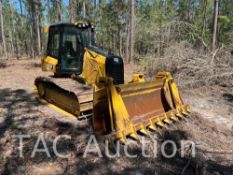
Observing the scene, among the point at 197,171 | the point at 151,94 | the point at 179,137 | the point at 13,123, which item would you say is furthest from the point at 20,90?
the point at 197,171

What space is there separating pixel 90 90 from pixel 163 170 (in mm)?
2533

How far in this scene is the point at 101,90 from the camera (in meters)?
4.05

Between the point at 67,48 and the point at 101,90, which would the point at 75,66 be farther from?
the point at 101,90

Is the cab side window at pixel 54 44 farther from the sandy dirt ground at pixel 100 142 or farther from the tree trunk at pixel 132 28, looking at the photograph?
the tree trunk at pixel 132 28

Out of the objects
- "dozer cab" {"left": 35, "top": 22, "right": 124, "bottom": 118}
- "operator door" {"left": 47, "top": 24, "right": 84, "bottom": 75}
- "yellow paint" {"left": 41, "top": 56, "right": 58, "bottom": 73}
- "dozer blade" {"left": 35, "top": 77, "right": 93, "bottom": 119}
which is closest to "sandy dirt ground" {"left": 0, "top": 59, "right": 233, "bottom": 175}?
"dozer blade" {"left": 35, "top": 77, "right": 93, "bottom": 119}

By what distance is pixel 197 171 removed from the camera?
3.22 m

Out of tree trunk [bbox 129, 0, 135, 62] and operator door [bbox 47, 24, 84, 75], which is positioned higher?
tree trunk [bbox 129, 0, 135, 62]

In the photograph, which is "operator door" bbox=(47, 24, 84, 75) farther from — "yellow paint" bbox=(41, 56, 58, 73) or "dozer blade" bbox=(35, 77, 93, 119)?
"dozer blade" bbox=(35, 77, 93, 119)

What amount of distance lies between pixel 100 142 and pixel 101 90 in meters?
0.93

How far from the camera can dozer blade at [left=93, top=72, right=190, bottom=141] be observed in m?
3.81

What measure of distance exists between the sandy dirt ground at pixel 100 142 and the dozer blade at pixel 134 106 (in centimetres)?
25

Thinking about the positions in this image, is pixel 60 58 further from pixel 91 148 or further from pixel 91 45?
pixel 91 148

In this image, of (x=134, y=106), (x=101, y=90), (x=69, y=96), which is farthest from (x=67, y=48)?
(x=134, y=106)

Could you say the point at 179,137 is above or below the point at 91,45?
below
